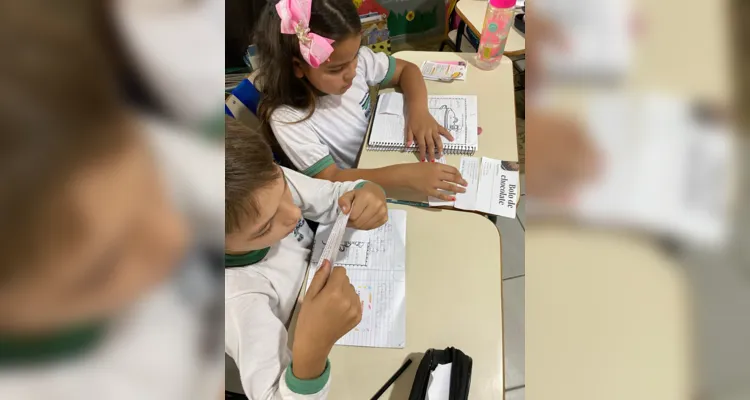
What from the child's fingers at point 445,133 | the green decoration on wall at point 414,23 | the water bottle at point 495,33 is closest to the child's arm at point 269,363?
the child's fingers at point 445,133

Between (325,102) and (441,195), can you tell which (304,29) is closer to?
(325,102)

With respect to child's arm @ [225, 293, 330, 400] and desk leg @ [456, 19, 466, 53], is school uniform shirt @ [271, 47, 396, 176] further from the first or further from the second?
desk leg @ [456, 19, 466, 53]

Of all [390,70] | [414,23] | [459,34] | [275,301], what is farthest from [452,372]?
[414,23]

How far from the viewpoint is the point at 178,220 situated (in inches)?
4.1

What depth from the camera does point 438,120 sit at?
115cm

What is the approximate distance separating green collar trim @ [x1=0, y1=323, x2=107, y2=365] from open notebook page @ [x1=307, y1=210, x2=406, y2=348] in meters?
0.67

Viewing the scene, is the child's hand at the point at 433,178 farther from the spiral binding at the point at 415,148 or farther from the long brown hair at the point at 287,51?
the long brown hair at the point at 287,51

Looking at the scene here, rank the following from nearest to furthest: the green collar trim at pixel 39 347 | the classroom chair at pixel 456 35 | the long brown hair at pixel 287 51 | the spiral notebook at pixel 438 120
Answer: the green collar trim at pixel 39 347 < the long brown hair at pixel 287 51 < the spiral notebook at pixel 438 120 < the classroom chair at pixel 456 35

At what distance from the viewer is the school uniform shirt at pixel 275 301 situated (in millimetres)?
614

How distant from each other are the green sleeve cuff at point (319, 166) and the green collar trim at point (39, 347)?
0.99m

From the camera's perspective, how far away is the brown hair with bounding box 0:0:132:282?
9cm

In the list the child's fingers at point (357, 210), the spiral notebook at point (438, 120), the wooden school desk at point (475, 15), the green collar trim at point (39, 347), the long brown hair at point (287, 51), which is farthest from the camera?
the wooden school desk at point (475, 15)

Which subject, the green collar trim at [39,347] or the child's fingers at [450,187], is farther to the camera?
the child's fingers at [450,187]

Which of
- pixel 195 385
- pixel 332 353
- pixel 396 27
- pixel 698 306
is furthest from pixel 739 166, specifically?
pixel 396 27
